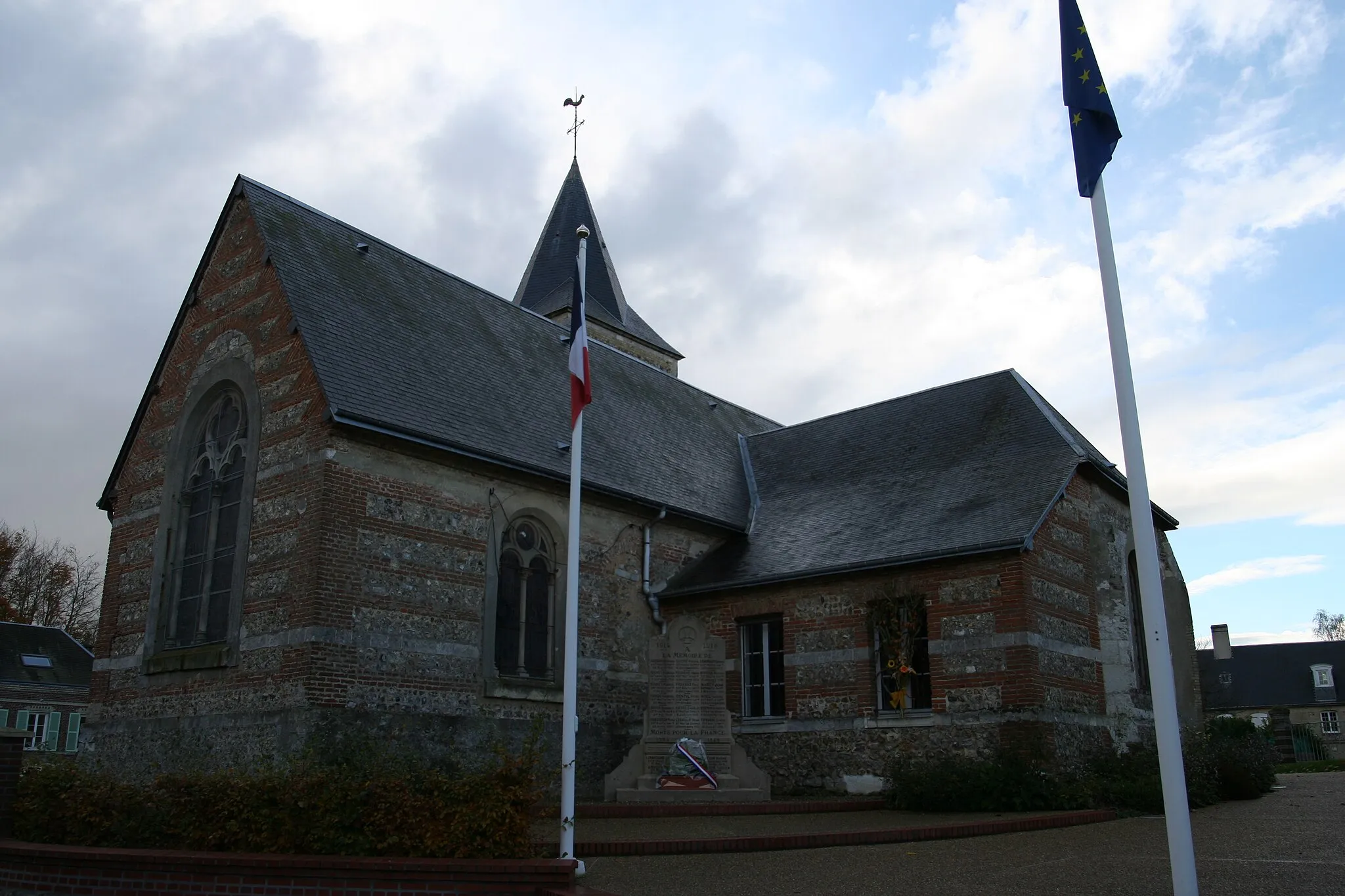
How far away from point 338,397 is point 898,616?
919 cm

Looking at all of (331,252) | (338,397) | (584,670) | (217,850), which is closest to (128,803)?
(217,850)

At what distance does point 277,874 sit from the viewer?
8.69 meters

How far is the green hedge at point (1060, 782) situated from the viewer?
46.0ft

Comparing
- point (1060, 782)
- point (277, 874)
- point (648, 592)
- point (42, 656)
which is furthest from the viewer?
point (42, 656)

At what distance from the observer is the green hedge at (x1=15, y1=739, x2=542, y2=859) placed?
8883 millimetres

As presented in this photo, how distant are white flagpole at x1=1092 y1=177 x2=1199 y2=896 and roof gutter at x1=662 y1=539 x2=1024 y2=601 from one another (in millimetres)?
7903

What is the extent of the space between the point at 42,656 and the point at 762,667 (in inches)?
1412

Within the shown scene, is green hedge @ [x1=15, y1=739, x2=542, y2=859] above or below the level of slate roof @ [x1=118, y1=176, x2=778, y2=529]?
below

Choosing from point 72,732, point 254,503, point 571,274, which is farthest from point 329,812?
point 72,732

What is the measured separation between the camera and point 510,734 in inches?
627

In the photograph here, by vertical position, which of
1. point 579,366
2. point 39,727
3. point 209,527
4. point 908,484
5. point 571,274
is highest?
point 571,274

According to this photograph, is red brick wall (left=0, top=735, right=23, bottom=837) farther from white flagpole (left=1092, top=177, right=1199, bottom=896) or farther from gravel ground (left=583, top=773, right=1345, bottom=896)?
white flagpole (left=1092, top=177, right=1199, bottom=896)

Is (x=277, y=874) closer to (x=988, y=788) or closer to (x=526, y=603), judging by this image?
(x=526, y=603)

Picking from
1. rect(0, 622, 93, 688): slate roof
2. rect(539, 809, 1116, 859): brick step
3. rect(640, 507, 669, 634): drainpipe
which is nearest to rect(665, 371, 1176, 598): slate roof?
rect(640, 507, 669, 634): drainpipe
